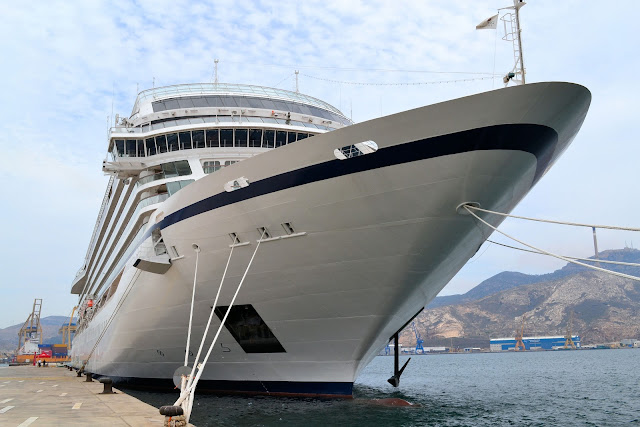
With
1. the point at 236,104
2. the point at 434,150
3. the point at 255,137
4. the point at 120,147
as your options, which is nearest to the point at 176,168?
the point at 120,147

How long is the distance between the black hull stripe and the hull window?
3113 mm

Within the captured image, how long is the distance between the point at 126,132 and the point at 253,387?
9.37m

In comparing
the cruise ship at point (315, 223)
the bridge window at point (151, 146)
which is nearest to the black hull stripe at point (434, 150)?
the cruise ship at point (315, 223)

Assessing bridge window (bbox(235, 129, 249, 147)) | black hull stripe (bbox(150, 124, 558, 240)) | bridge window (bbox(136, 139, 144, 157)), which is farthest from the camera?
bridge window (bbox(136, 139, 144, 157))

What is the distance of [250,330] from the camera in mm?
13094

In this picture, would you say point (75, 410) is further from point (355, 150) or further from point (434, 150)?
point (434, 150)

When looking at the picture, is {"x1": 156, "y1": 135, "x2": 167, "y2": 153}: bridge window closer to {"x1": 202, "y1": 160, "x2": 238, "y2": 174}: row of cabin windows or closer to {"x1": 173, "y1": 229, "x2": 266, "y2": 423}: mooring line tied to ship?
{"x1": 202, "y1": 160, "x2": 238, "y2": 174}: row of cabin windows

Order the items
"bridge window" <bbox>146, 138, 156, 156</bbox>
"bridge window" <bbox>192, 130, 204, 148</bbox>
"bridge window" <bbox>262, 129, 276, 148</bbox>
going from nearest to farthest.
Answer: "bridge window" <bbox>192, 130, 204, 148</bbox> → "bridge window" <bbox>262, 129, 276, 148</bbox> → "bridge window" <bbox>146, 138, 156, 156</bbox>

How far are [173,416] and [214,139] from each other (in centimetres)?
1026

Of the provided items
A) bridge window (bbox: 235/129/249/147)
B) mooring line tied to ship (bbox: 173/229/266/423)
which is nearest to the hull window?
mooring line tied to ship (bbox: 173/229/266/423)

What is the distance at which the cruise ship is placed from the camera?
9789 millimetres

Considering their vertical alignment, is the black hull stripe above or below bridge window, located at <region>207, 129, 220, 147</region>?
below

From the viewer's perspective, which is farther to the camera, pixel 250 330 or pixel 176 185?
pixel 176 185

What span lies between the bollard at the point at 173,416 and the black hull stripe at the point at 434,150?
4.77 m
